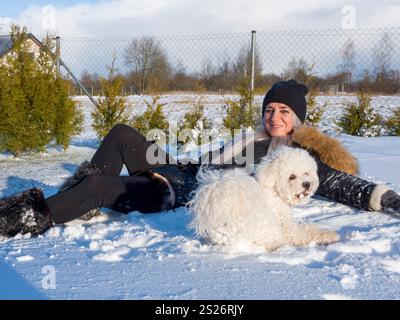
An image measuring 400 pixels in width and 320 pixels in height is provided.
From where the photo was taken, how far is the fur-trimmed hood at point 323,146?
3.63 metres

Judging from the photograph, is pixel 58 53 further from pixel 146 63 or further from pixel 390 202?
pixel 390 202

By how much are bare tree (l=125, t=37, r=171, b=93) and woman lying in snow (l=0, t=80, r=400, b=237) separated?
6883mm

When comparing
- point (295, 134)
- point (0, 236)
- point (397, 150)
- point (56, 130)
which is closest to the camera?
point (0, 236)

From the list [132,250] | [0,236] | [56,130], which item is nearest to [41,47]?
[56,130]

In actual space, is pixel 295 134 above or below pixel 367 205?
above

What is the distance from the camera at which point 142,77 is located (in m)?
11.6

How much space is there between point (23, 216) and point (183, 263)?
1.31 m

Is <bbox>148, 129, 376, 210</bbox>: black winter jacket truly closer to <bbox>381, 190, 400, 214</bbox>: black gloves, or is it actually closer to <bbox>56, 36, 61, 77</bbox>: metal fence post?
<bbox>381, 190, 400, 214</bbox>: black gloves

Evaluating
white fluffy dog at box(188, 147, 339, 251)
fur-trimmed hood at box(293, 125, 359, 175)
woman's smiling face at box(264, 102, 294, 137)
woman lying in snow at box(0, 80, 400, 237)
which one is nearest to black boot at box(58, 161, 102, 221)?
woman lying in snow at box(0, 80, 400, 237)

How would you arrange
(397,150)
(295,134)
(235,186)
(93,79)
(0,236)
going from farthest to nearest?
(93,79), (397,150), (295,134), (0,236), (235,186)

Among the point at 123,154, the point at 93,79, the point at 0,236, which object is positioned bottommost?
the point at 0,236

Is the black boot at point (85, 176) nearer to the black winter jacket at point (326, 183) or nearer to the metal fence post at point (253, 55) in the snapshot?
the black winter jacket at point (326, 183)
